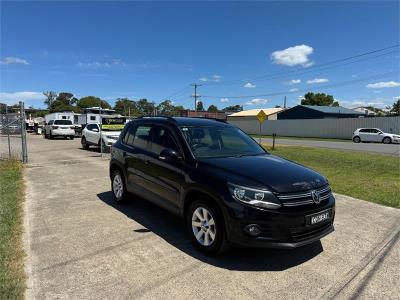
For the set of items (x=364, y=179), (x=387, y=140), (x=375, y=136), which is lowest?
(x=387, y=140)

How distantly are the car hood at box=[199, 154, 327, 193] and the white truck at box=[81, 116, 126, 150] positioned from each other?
11.6 metres

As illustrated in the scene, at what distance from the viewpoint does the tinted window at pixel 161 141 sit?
534cm

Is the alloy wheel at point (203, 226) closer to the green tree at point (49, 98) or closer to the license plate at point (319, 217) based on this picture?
the license plate at point (319, 217)

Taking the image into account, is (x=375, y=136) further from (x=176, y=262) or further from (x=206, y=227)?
(x=176, y=262)

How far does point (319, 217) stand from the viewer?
4.24 m

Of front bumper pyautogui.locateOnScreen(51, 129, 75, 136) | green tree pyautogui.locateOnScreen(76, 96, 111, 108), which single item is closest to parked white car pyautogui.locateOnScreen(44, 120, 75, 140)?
front bumper pyautogui.locateOnScreen(51, 129, 75, 136)

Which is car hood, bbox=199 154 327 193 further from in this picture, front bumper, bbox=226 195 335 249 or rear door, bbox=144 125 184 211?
rear door, bbox=144 125 184 211

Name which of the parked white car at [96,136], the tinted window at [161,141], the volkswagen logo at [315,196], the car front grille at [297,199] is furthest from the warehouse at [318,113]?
the car front grille at [297,199]

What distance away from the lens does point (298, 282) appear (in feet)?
12.7

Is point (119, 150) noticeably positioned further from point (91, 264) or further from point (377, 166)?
point (377, 166)

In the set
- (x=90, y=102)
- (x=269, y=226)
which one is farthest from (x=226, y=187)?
(x=90, y=102)

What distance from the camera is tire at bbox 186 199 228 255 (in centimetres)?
421

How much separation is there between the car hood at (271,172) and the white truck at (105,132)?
38.2 feet

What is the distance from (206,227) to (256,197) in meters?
0.85
